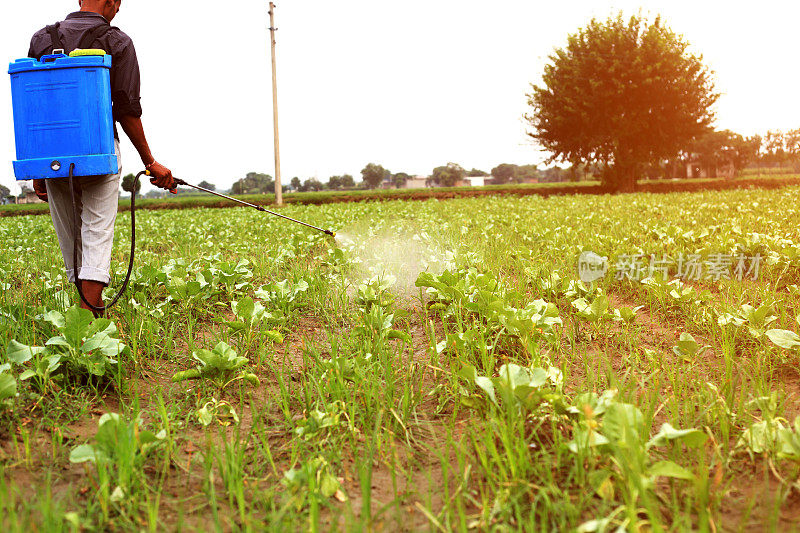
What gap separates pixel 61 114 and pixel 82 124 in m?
0.11

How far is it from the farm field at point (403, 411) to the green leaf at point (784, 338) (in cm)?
1

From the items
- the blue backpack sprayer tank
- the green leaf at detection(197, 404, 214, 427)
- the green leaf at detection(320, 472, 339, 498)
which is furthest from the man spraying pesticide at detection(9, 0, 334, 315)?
the green leaf at detection(320, 472, 339, 498)

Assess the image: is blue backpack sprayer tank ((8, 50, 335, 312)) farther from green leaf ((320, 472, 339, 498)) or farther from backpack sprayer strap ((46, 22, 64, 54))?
green leaf ((320, 472, 339, 498))

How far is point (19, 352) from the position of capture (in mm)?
2033

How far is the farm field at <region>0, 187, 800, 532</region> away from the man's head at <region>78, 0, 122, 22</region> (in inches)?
66.0

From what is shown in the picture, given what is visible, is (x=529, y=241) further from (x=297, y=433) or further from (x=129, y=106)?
(x=297, y=433)

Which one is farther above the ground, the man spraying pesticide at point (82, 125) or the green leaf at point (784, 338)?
the man spraying pesticide at point (82, 125)

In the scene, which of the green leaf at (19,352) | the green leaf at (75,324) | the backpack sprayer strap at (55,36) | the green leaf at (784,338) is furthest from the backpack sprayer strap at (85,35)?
the green leaf at (784,338)

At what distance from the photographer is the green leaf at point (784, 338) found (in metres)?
2.23

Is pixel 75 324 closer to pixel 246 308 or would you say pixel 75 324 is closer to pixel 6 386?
pixel 6 386

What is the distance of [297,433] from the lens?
185cm

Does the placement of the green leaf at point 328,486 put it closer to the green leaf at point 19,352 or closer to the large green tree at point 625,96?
the green leaf at point 19,352

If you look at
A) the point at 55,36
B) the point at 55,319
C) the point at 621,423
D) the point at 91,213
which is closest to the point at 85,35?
the point at 55,36

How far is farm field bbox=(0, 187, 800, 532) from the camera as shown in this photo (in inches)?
55.1
